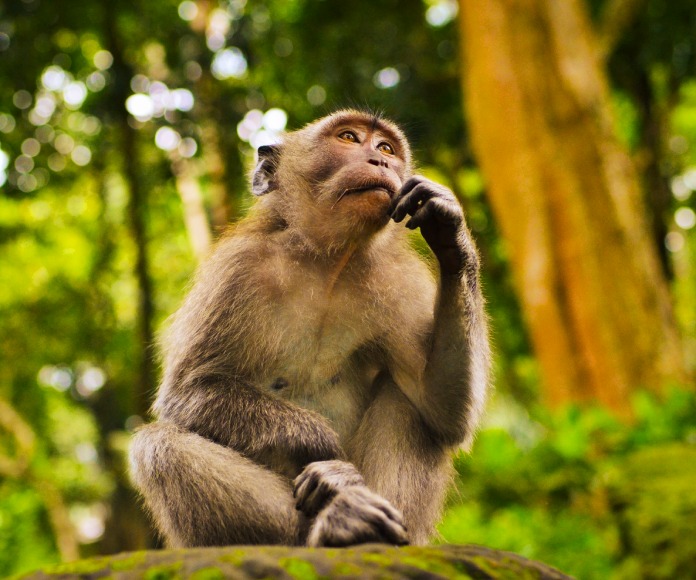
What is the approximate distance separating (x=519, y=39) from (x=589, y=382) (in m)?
3.60

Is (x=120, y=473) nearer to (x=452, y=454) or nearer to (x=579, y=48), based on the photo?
(x=579, y=48)

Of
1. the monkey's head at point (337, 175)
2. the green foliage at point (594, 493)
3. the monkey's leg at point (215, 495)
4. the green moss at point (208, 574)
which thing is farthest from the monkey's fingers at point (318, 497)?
the green foliage at point (594, 493)

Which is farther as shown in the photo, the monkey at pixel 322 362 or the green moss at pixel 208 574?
the monkey at pixel 322 362

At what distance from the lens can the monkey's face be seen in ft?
11.8

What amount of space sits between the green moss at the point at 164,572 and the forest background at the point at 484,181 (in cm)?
224

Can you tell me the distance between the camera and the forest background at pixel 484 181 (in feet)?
22.7

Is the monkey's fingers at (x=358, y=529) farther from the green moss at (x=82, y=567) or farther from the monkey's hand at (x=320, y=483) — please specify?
the green moss at (x=82, y=567)

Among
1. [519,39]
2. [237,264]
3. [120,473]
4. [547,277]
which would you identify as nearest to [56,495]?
[120,473]

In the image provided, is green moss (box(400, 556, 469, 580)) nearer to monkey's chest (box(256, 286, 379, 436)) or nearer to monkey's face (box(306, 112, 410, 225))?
monkey's chest (box(256, 286, 379, 436))

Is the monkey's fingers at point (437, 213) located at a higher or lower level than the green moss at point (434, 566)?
higher

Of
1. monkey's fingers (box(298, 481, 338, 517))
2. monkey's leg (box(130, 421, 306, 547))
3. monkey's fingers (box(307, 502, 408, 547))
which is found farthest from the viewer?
monkey's leg (box(130, 421, 306, 547))

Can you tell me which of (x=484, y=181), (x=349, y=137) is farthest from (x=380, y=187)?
(x=484, y=181)

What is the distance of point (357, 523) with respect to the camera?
276 centimetres

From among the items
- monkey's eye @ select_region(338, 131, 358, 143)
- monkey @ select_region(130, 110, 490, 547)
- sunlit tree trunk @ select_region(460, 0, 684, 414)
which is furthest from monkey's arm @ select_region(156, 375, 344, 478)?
sunlit tree trunk @ select_region(460, 0, 684, 414)
